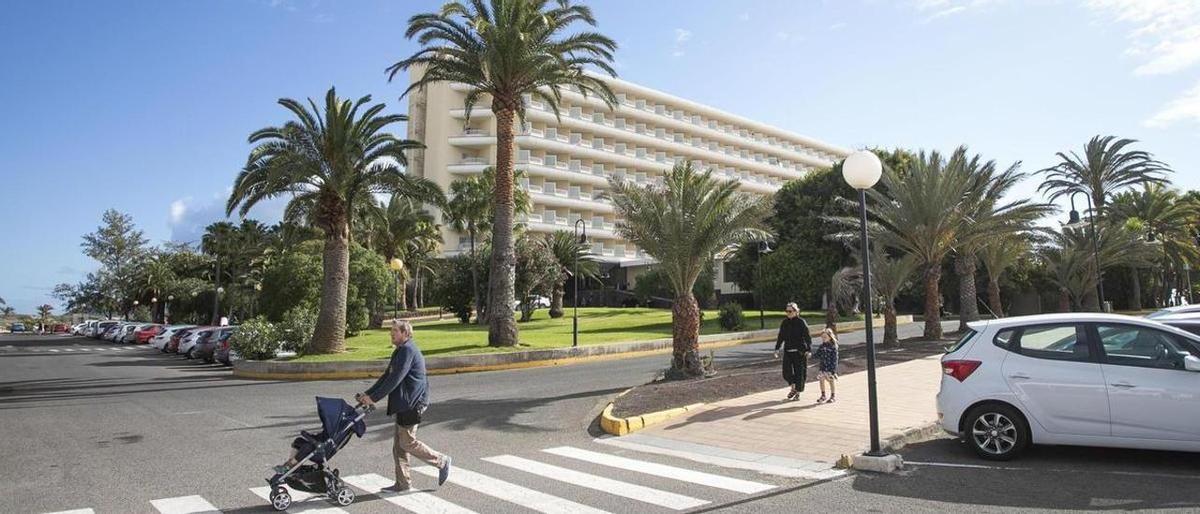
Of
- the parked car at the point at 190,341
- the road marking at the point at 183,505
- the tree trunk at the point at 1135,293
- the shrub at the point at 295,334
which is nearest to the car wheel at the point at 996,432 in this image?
the road marking at the point at 183,505

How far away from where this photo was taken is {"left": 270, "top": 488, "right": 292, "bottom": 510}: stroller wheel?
5.82m

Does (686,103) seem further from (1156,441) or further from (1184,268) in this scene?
(1156,441)

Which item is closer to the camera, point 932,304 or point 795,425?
point 795,425

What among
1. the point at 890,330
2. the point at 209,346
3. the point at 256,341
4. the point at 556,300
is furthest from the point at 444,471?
the point at 556,300

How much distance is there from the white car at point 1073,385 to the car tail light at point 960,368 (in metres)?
0.01

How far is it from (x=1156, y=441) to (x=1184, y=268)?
49.5m

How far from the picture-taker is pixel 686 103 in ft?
258

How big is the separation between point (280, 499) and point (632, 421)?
526 centimetres

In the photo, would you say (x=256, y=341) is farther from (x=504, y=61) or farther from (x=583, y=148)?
(x=583, y=148)

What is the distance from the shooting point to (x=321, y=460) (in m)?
6.02

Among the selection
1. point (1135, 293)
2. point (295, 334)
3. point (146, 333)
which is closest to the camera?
point (295, 334)

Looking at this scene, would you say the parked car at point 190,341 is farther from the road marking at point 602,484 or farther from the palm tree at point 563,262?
the road marking at point 602,484

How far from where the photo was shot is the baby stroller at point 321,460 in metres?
5.92

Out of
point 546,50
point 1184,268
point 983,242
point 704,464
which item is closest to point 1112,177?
point 1184,268
